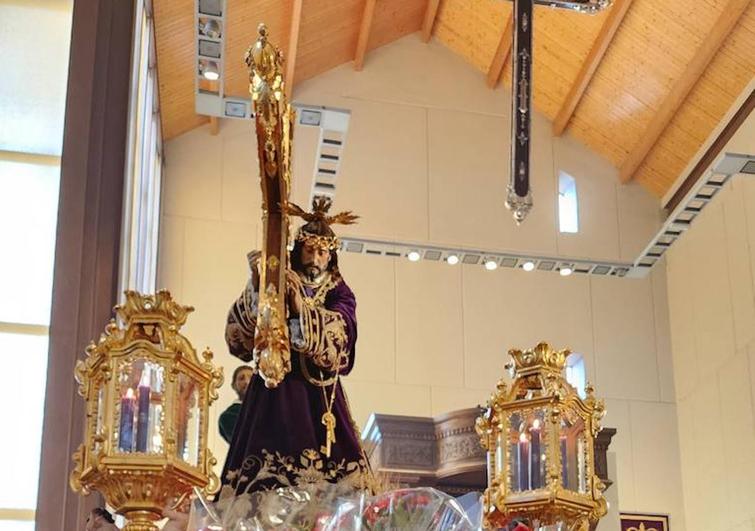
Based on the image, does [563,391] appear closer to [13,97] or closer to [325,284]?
[325,284]

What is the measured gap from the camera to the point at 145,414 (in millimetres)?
3316

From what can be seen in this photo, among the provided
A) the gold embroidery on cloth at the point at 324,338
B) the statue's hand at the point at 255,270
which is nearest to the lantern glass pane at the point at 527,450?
the gold embroidery on cloth at the point at 324,338

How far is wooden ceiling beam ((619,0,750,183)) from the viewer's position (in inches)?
454

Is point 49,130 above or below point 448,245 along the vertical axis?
below

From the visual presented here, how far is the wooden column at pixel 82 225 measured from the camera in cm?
463

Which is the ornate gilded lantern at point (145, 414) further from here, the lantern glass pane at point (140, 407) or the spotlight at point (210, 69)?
the spotlight at point (210, 69)

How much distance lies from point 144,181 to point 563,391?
6.74m

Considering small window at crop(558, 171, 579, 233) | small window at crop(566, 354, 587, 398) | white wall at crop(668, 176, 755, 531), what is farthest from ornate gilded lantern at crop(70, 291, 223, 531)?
small window at crop(558, 171, 579, 233)

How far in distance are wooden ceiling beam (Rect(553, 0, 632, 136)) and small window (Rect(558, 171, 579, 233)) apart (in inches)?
19.6

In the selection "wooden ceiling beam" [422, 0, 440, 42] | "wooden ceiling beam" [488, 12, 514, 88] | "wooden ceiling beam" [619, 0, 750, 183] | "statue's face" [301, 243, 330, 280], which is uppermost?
"wooden ceiling beam" [422, 0, 440, 42]

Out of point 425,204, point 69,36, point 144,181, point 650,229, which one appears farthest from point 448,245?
point 69,36

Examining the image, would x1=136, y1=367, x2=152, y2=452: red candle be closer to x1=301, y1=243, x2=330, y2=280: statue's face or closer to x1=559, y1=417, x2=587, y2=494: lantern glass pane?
x1=301, y1=243, x2=330, y2=280: statue's face

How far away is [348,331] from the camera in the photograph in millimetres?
3998

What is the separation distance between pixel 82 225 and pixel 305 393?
160 centimetres
